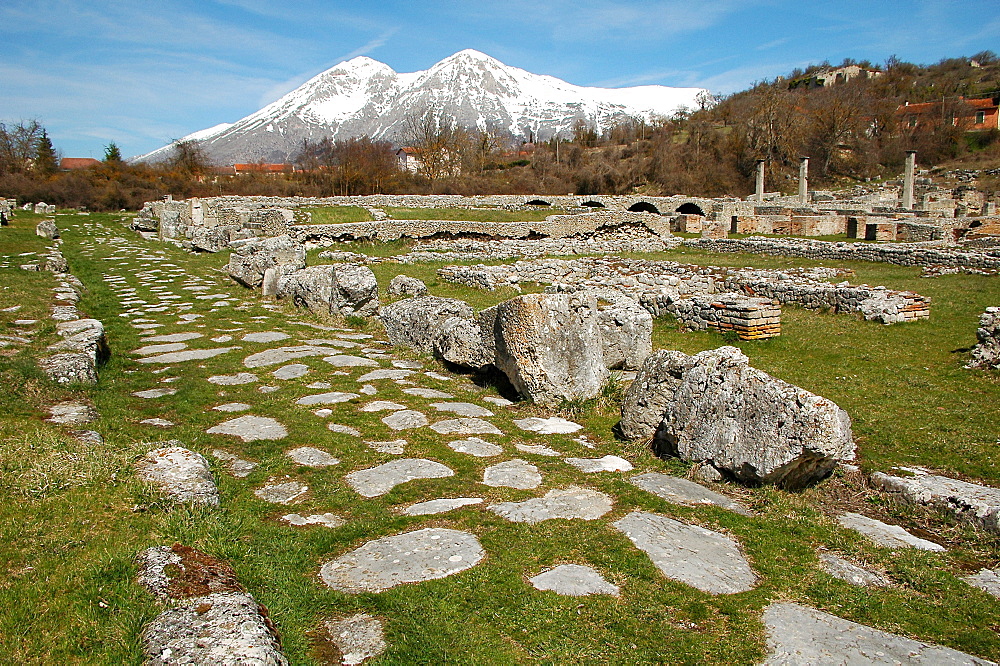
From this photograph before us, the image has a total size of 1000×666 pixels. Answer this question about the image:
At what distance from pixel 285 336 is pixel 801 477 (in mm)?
6574

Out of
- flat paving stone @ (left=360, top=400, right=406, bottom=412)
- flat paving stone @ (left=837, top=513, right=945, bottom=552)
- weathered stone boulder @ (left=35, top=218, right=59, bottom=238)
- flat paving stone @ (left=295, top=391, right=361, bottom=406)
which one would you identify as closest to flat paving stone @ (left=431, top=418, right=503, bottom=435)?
flat paving stone @ (left=360, top=400, right=406, bottom=412)

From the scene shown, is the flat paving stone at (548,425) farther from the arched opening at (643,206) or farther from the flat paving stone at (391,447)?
the arched opening at (643,206)

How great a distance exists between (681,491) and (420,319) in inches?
184

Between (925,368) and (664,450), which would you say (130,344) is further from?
(925,368)

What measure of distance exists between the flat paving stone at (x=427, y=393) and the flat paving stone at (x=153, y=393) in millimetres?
2193

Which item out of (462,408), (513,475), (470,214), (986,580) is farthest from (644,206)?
(986,580)

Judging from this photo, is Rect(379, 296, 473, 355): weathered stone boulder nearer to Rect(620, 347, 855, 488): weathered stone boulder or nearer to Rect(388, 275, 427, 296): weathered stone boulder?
Rect(388, 275, 427, 296): weathered stone boulder

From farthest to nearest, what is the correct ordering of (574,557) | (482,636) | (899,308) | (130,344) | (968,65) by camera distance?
(968,65)
(899,308)
(130,344)
(574,557)
(482,636)

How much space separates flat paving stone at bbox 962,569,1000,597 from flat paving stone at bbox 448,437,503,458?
2902 millimetres

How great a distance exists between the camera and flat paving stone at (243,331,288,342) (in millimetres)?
8188

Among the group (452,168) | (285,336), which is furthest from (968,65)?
(285,336)

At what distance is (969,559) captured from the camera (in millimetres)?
3518

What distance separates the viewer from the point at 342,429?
5.04m

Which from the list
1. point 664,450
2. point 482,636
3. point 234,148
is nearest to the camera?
point 482,636
